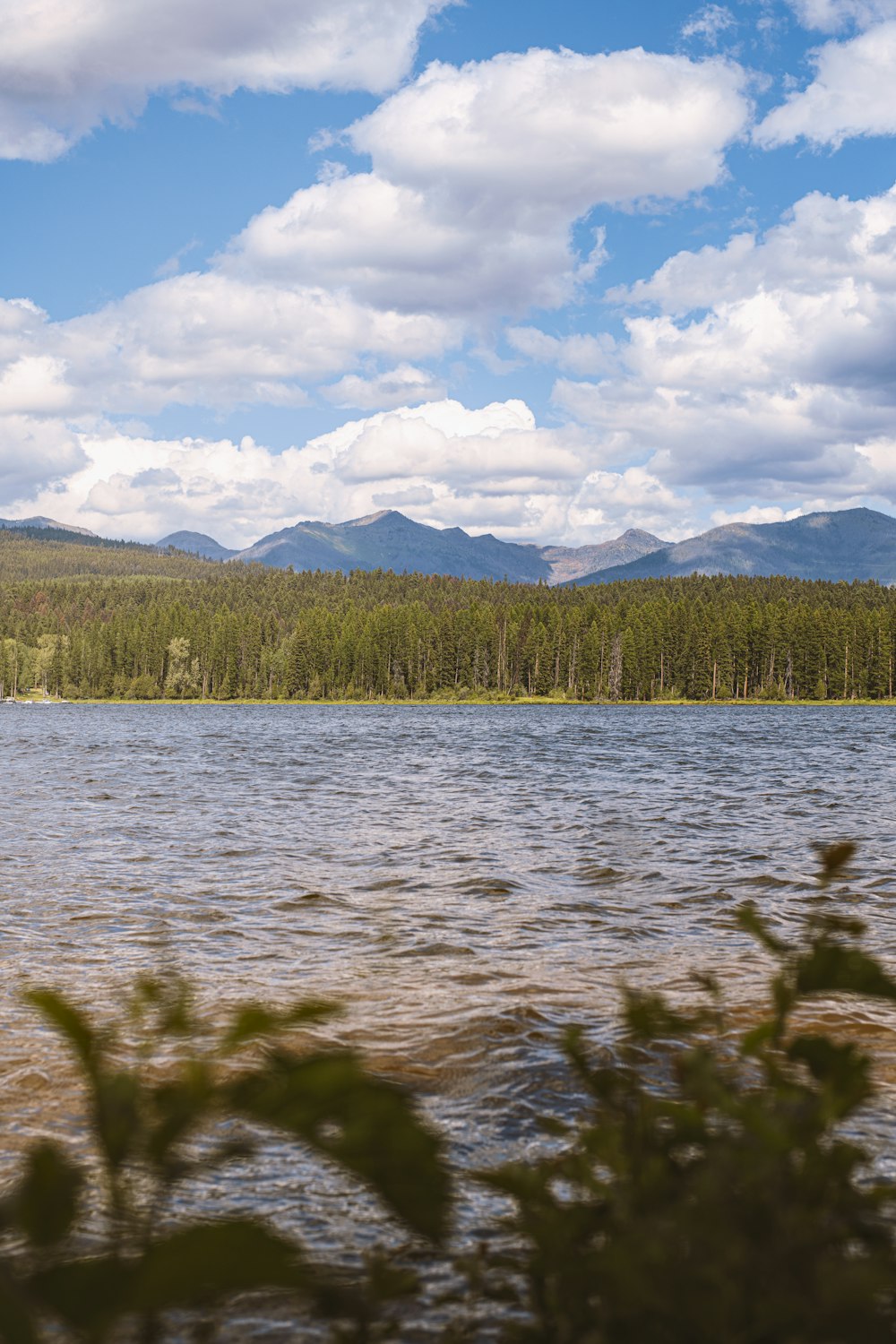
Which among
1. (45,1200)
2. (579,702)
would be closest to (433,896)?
(45,1200)

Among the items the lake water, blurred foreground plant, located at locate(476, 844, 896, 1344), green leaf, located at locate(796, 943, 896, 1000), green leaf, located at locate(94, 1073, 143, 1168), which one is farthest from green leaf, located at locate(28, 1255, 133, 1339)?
the lake water

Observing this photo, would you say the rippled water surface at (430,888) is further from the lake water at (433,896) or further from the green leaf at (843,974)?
the green leaf at (843,974)

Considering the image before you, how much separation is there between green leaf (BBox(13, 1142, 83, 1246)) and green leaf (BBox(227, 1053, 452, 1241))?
34 cm

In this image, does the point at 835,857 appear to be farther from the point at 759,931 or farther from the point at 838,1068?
the point at 838,1068

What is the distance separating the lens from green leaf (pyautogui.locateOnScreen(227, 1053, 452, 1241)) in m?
1.98

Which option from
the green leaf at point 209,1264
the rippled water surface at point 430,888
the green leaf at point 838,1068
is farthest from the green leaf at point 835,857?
the rippled water surface at point 430,888

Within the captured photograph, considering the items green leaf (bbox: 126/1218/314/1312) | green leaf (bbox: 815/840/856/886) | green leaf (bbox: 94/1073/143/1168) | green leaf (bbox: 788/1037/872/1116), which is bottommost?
green leaf (bbox: 788/1037/872/1116)

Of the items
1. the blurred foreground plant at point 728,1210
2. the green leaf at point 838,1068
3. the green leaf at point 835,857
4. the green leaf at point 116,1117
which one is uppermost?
the green leaf at point 835,857

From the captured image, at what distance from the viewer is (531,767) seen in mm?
43156

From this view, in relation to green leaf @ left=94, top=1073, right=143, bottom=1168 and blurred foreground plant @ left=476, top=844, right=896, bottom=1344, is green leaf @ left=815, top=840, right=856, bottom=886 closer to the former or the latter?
blurred foreground plant @ left=476, top=844, right=896, bottom=1344

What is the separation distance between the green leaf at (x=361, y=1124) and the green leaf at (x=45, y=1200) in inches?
13.3

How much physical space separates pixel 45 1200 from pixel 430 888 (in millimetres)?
14870

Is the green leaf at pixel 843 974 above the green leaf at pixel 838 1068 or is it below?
above

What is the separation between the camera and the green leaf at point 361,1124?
6.49 feet
